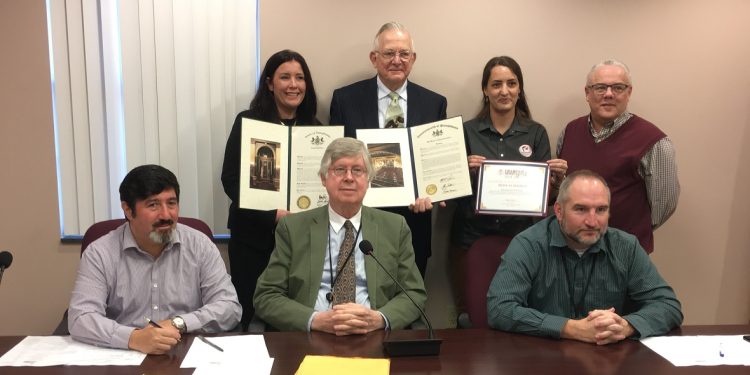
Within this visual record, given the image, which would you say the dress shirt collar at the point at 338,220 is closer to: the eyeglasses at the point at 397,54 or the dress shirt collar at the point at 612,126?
the eyeglasses at the point at 397,54

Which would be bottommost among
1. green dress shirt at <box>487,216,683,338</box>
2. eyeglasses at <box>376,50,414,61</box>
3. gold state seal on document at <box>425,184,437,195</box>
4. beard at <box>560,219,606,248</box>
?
green dress shirt at <box>487,216,683,338</box>

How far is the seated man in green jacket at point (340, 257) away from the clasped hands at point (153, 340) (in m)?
0.48

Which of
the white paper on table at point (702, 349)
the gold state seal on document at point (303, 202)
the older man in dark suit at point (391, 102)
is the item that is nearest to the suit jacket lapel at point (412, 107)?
the older man in dark suit at point (391, 102)

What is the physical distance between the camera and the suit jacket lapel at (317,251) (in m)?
2.49

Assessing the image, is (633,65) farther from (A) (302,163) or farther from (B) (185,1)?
(B) (185,1)

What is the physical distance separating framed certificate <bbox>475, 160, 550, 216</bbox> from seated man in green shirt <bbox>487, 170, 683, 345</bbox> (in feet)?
2.07

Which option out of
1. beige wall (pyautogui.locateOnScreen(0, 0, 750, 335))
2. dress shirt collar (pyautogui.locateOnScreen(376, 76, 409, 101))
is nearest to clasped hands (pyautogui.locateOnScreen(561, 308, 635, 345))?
dress shirt collar (pyautogui.locateOnScreen(376, 76, 409, 101))

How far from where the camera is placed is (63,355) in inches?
77.9

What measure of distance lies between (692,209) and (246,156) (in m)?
2.81

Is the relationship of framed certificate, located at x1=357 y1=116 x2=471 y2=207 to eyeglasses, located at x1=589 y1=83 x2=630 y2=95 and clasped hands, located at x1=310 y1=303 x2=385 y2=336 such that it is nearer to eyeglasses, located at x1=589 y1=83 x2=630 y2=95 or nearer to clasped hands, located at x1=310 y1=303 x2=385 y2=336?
eyeglasses, located at x1=589 y1=83 x2=630 y2=95

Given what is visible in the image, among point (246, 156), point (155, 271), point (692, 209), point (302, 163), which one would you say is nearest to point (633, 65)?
point (692, 209)

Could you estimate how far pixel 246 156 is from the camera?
10.0 feet

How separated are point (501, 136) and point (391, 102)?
0.63m

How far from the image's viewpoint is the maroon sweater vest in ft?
10.4
